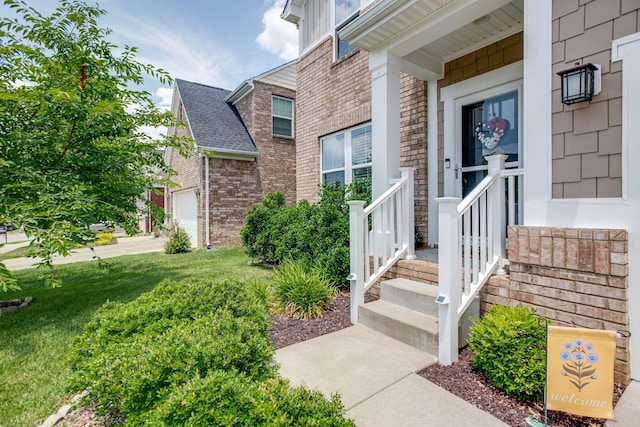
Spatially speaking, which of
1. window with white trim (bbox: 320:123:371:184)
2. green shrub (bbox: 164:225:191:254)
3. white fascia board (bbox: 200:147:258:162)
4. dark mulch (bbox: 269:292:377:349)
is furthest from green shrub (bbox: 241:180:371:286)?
green shrub (bbox: 164:225:191:254)

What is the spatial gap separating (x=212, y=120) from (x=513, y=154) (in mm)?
10422

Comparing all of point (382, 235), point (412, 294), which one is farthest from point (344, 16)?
point (412, 294)

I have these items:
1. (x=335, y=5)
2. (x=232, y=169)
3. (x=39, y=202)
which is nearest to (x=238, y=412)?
(x=39, y=202)

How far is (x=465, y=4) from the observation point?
3.37 meters

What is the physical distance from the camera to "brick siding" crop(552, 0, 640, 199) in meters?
2.41

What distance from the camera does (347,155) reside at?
6629 mm

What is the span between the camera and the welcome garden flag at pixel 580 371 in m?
1.96

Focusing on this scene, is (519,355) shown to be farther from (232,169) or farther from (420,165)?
(232,169)

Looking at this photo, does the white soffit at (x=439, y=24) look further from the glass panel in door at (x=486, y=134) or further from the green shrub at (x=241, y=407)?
the green shrub at (x=241, y=407)

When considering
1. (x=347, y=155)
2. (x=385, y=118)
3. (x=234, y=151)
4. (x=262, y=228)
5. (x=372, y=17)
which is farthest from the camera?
(x=234, y=151)

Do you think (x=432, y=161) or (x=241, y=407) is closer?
(x=241, y=407)

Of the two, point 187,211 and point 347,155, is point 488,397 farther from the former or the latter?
point 187,211

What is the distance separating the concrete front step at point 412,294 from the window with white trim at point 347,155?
243cm

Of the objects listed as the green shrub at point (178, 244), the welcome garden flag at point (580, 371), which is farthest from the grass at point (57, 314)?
the welcome garden flag at point (580, 371)
